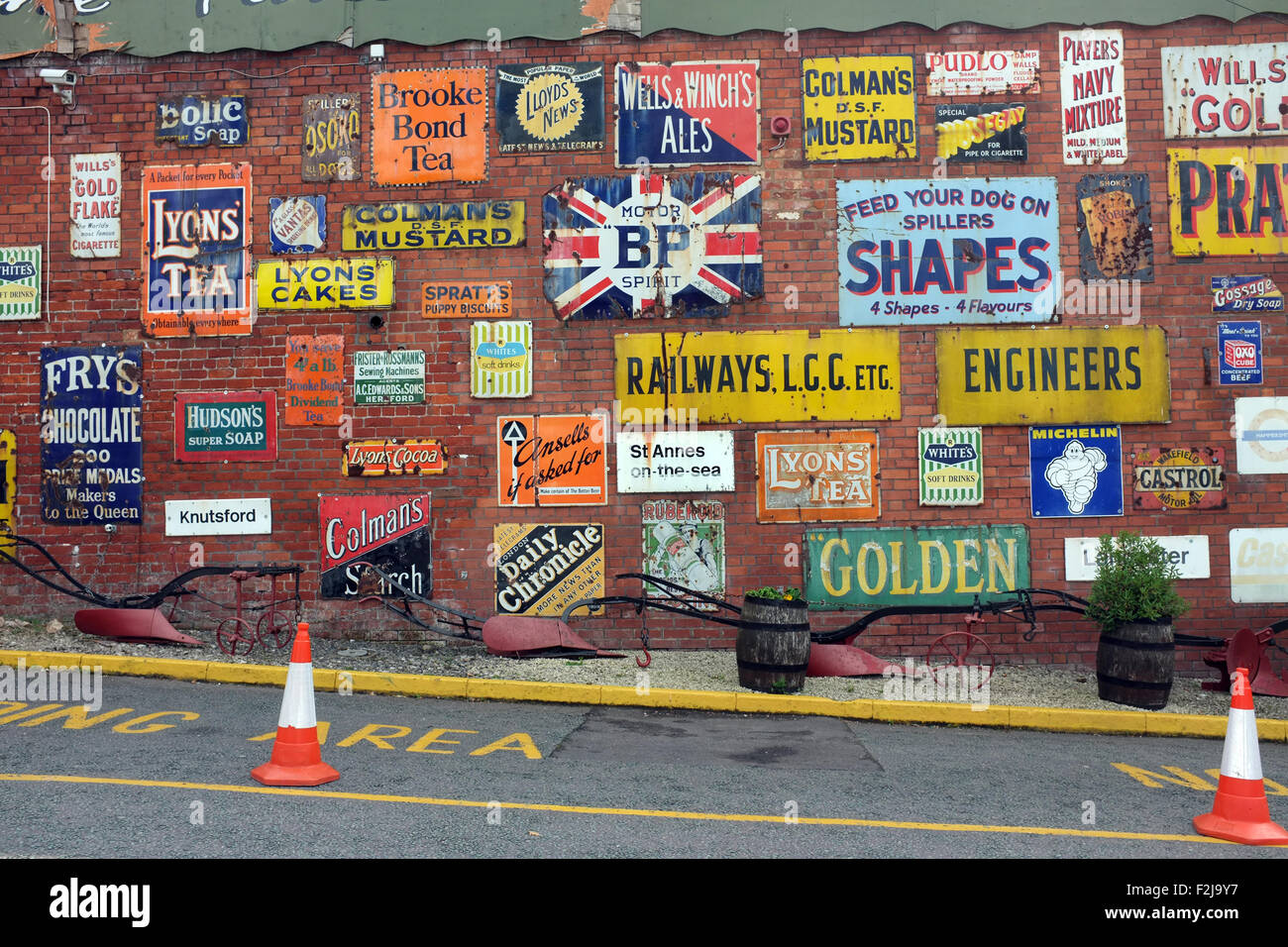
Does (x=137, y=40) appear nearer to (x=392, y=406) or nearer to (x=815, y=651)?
(x=392, y=406)

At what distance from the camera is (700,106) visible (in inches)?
432

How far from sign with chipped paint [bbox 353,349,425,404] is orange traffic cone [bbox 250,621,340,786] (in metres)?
5.52

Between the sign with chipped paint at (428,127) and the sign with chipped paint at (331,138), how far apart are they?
0.65 ft

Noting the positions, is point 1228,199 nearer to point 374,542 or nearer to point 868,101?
point 868,101

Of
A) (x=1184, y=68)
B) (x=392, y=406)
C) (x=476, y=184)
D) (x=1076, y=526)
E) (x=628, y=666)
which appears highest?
(x=1184, y=68)

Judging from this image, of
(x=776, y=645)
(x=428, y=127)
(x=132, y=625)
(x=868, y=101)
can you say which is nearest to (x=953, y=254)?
(x=868, y=101)

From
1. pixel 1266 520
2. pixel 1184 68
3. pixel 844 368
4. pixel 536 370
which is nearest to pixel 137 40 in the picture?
pixel 536 370

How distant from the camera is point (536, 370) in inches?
432

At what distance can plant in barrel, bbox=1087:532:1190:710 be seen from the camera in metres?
8.94

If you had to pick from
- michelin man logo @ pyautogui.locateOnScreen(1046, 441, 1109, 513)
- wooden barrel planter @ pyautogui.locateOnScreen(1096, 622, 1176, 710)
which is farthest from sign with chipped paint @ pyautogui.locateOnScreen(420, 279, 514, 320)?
wooden barrel planter @ pyautogui.locateOnScreen(1096, 622, 1176, 710)

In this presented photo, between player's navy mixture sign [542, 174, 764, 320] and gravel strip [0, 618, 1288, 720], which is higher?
player's navy mixture sign [542, 174, 764, 320]

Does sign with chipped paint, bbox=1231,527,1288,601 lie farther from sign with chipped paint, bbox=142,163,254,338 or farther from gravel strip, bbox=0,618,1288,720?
sign with chipped paint, bbox=142,163,254,338

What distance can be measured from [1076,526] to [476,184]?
7.45 meters

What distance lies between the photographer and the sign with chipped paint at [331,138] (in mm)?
11141
